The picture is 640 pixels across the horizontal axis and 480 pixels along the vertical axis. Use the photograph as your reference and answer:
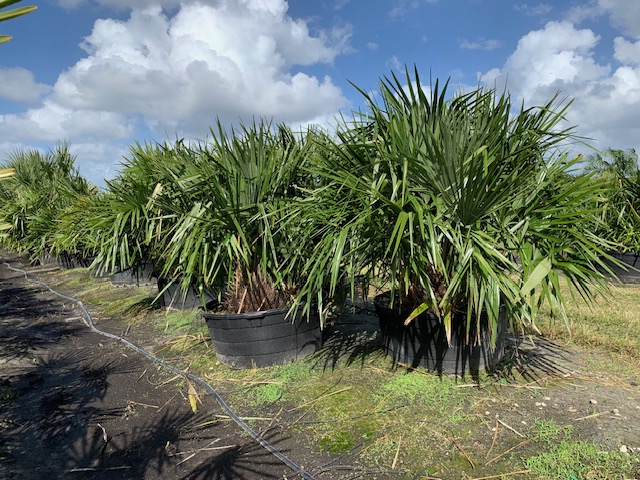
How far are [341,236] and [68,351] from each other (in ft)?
9.60

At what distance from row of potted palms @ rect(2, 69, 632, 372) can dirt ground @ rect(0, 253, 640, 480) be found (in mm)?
372

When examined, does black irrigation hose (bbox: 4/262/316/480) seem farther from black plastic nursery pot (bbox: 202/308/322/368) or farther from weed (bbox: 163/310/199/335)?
weed (bbox: 163/310/199/335)

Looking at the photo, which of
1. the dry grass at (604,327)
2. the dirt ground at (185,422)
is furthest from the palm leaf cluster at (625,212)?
the dirt ground at (185,422)

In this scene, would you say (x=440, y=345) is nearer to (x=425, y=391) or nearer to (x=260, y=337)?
(x=425, y=391)

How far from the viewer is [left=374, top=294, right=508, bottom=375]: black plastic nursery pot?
93.7 inches

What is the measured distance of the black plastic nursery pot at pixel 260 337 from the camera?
2.77 meters

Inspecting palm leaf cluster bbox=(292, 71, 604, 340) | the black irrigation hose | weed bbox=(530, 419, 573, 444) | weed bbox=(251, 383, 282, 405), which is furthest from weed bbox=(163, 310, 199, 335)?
weed bbox=(530, 419, 573, 444)

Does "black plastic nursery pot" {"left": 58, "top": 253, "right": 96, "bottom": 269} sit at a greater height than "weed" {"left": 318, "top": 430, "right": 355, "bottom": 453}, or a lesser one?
greater

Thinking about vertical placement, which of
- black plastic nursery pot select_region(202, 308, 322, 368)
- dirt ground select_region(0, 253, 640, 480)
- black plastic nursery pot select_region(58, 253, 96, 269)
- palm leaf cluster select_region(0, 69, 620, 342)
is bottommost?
dirt ground select_region(0, 253, 640, 480)

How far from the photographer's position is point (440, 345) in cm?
242

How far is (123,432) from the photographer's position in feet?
7.17

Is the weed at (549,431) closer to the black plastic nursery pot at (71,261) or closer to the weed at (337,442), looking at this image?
the weed at (337,442)

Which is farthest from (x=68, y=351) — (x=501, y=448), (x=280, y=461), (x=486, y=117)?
(x=486, y=117)

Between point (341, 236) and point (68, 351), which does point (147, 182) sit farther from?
point (341, 236)
